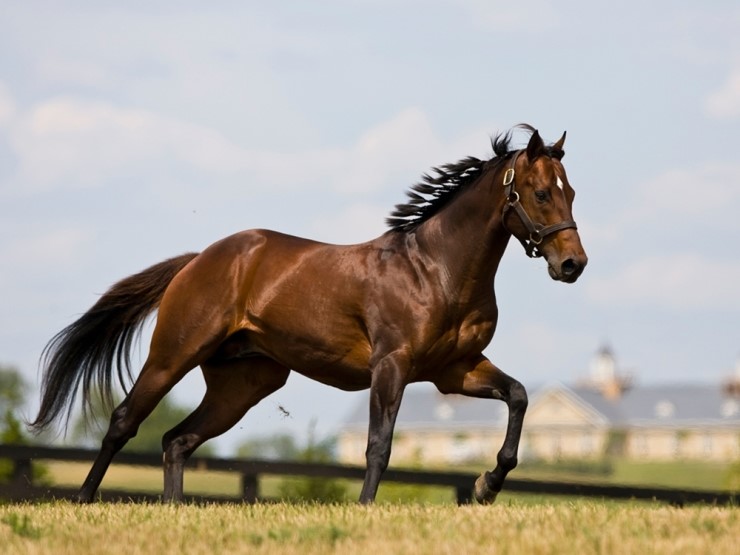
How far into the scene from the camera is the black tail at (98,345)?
10445mm

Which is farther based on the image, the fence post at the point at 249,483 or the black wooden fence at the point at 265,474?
the fence post at the point at 249,483

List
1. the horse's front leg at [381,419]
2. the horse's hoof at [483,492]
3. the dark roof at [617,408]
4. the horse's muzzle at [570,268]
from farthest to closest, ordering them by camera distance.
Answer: the dark roof at [617,408] < the horse's hoof at [483,492] < the horse's front leg at [381,419] < the horse's muzzle at [570,268]

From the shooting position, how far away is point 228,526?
269 inches

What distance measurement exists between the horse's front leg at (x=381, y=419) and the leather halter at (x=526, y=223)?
1.11 metres

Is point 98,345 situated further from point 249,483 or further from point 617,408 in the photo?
point 617,408

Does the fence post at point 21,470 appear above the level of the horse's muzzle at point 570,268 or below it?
below

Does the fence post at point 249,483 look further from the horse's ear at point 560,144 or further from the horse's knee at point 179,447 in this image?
the horse's ear at point 560,144

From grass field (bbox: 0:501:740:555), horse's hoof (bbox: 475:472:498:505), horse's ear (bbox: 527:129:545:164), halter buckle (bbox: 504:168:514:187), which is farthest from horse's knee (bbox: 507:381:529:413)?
horse's ear (bbox: 527:129:545:164)

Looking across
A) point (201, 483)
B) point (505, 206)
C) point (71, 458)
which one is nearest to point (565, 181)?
point (505, 206)

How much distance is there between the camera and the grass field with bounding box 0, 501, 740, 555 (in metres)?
5.86

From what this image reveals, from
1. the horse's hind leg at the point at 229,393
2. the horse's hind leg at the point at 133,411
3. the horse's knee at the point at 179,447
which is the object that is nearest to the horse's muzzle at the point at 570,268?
the horse's hind leg at the point at 229,393

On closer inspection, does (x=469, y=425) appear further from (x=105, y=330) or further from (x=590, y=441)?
(x=105, y=330)

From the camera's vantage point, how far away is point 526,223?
8.29 metres

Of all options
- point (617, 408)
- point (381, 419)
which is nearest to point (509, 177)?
point (381, 419)
